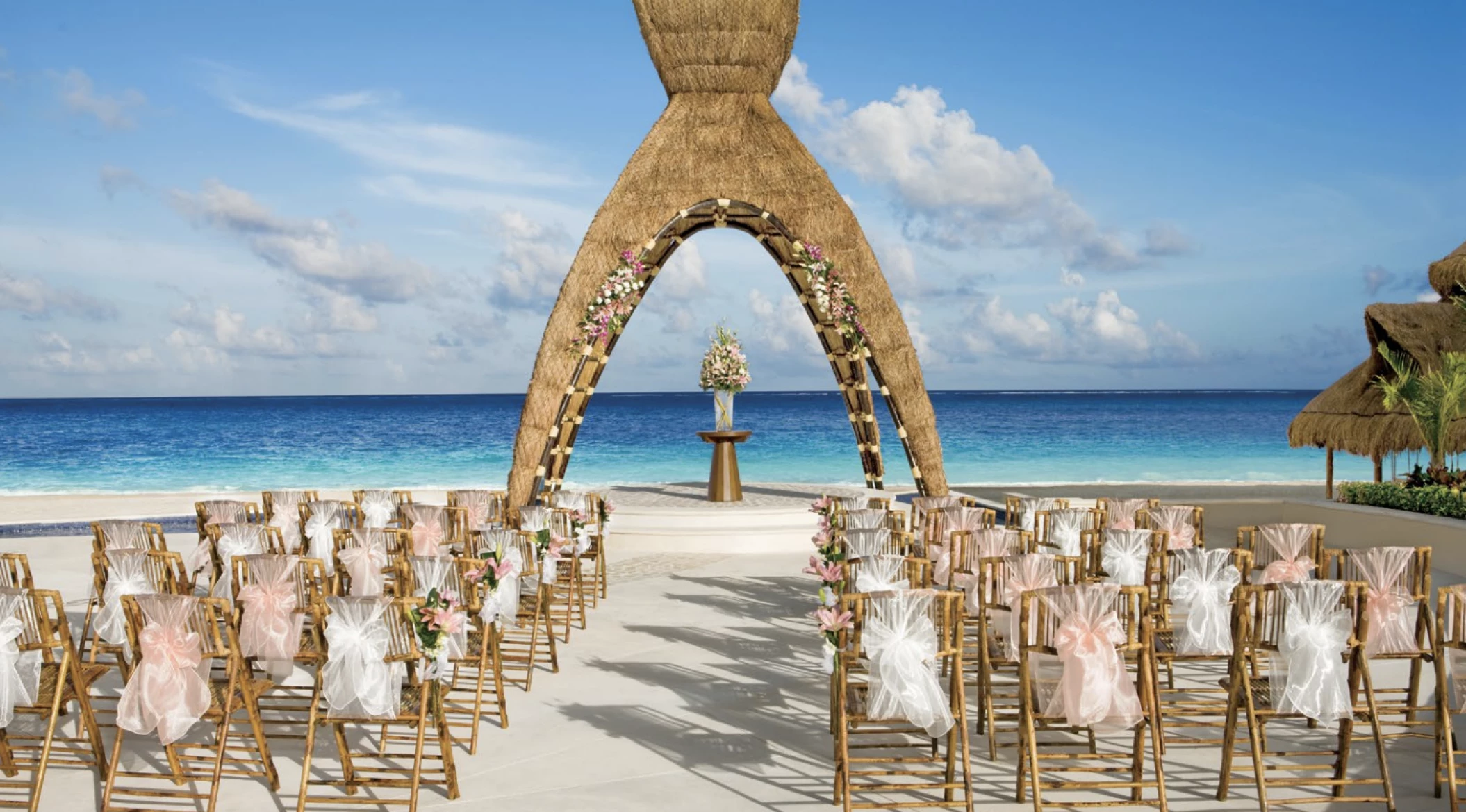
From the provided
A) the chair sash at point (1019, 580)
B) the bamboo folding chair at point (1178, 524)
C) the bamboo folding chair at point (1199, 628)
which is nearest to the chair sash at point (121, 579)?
the chair sash at point (1019, 580)

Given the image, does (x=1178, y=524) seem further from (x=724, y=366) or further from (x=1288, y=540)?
(x=724, y=366)

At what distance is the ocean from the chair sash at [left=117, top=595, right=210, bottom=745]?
23.6 metres

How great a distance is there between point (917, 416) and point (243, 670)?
8.01 meters

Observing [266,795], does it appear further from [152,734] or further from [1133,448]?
[1133,448]

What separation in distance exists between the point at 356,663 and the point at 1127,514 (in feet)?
18.6

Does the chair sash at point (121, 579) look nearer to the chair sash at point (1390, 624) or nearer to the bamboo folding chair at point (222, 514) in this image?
the bamboo folding chair at point (222, 514)

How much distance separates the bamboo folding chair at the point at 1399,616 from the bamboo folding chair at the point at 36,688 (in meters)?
4.80

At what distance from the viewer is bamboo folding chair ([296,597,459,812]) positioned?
432cm

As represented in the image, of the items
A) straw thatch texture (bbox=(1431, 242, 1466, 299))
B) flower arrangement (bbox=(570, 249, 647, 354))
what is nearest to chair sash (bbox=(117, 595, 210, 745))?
flower arrangement (bbox=(570, 249, 647, 354))

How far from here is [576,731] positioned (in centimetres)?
545

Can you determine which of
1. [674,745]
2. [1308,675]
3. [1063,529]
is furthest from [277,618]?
[1063,529]

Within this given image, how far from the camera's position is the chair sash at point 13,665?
436 centimetres

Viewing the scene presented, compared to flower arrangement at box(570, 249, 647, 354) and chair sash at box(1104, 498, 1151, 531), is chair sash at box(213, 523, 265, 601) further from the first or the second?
chair sash at box(1104, 498, 1151, 531)

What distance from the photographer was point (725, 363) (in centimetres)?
1261
